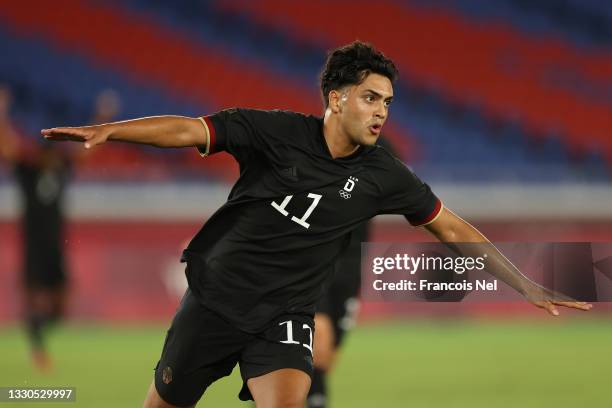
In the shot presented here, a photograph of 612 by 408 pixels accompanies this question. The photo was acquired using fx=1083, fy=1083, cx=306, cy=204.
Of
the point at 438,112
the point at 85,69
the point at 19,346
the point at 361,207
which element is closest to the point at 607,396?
the point at 361,207

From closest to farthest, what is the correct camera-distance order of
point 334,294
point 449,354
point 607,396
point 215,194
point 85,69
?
1. point 334,294
2. point 607,396
3. point 449,354
4. point 215,194
5. point 85,69

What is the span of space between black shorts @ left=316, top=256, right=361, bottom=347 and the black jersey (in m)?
1.87

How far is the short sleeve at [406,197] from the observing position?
4.50m

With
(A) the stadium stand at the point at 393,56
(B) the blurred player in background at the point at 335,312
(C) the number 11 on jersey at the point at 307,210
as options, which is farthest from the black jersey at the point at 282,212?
(A) the stadium stand at the point at 393,56

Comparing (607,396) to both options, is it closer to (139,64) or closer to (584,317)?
(584,317)

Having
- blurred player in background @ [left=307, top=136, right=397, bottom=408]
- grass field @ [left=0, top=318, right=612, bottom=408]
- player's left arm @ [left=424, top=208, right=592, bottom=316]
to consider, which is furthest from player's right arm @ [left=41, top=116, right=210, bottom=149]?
grass field @ [left=0, top=318, right=612, bottom=408]

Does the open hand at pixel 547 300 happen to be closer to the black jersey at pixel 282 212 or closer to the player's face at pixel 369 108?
the black jersey at pixel 282 212

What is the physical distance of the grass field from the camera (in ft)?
27.3

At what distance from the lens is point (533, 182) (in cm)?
1495

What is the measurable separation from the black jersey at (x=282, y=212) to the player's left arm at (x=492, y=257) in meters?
0.25

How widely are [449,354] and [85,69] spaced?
9666 mm

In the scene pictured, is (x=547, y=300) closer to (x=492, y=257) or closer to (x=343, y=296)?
(x=492, y=257)

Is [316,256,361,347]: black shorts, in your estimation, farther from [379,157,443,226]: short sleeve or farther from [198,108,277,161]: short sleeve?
[198,108,277,161]: short sleeve

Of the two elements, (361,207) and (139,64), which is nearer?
(361,207)
